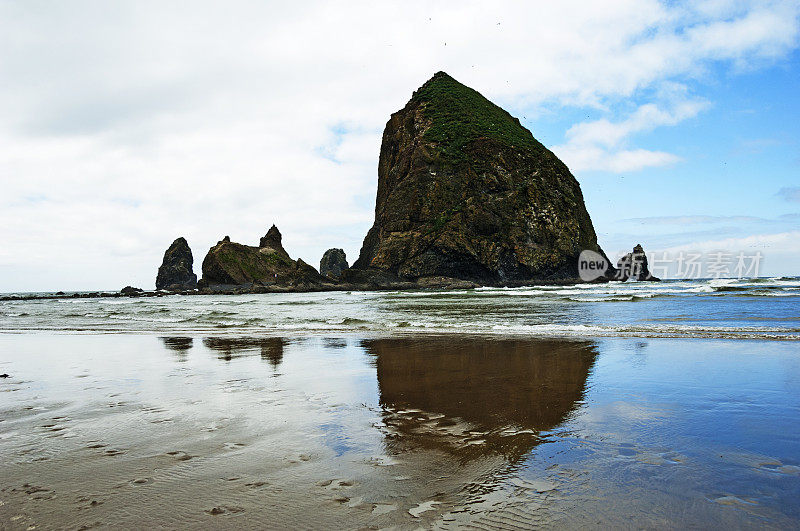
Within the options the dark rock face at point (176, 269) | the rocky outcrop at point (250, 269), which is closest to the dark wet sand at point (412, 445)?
the rocky outcrop at point (250, 269)

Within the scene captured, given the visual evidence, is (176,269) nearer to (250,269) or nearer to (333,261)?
(250,269)

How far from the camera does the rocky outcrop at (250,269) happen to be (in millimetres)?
81375

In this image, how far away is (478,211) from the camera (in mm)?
68875

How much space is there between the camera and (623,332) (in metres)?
12.8

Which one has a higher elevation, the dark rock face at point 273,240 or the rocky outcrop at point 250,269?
the dark rock face at point 273,240

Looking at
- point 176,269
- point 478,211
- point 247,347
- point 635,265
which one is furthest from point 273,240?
point 247,347

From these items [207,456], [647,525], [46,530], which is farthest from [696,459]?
[46,530]

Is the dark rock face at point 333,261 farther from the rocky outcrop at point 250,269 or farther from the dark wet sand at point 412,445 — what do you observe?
the dark wet sand at point 412,445

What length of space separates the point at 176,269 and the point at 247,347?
352 feet

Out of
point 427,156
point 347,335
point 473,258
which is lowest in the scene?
point 347,335

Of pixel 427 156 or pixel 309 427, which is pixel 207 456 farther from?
pixel 427 156

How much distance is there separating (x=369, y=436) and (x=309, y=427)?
71 cm

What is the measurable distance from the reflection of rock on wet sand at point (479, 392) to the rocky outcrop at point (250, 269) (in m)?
68.9

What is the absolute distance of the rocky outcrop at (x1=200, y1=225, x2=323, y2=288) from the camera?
267 ft
